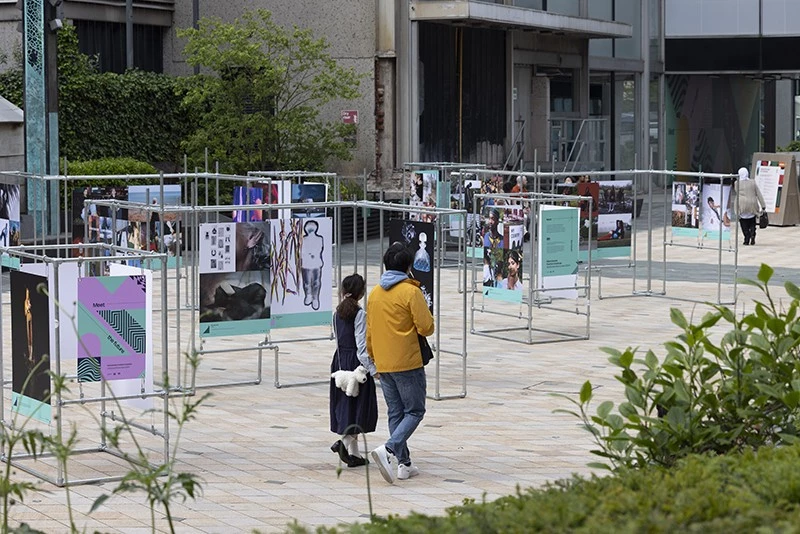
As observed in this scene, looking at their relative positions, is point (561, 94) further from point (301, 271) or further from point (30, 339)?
point (30, 339)

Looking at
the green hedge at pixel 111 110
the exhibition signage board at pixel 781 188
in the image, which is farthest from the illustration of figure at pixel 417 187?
the exhibition signage board at pixel 781 188

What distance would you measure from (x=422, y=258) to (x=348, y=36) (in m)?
21.5

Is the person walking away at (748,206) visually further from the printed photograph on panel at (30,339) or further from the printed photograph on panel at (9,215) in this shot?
the printed photograph on panel at (30,339)

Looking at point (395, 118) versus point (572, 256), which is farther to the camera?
point (395, 118)

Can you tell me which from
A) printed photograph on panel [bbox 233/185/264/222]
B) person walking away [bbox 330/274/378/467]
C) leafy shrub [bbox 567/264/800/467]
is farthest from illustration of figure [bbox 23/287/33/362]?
printed photograph on panel [bbox 233/185/264/222]

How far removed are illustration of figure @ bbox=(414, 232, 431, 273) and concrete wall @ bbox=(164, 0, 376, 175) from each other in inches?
804

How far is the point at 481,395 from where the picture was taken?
521 inches

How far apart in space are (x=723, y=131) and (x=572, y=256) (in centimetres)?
3378

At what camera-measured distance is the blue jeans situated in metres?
9.78

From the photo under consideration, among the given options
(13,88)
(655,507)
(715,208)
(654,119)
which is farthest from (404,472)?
(654,119)

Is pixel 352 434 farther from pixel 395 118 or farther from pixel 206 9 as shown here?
pixel 206 9

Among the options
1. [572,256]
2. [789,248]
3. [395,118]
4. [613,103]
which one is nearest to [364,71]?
[395,118]

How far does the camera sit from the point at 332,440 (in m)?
11.1

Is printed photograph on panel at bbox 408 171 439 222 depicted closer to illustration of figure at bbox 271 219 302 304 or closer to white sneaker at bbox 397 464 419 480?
illustration of figure at bbox 271 219 302 304
